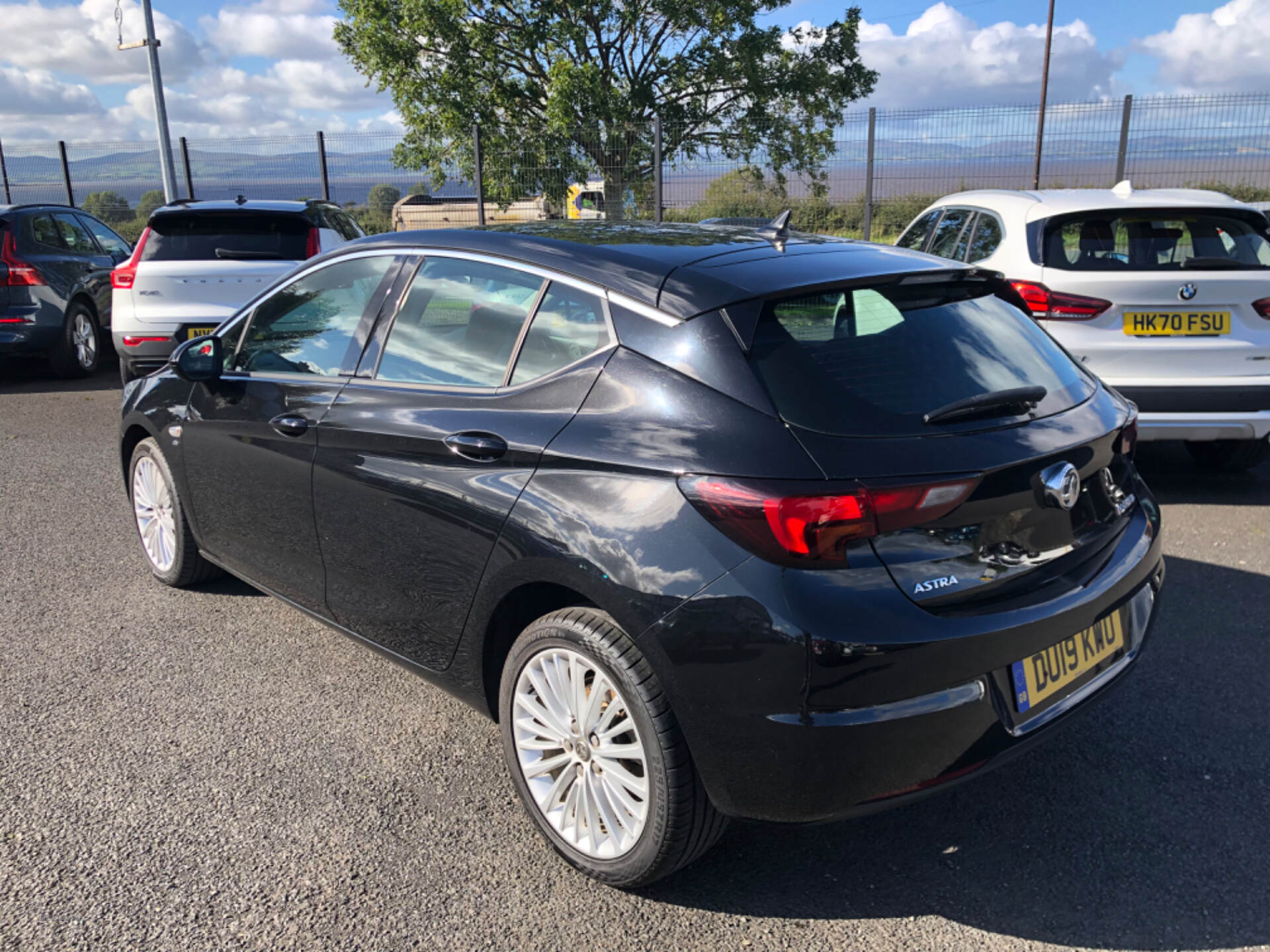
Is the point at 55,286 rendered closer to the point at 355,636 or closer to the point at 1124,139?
the point at 355,636

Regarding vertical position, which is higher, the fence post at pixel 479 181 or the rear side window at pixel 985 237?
the fence post at pixel 479 181

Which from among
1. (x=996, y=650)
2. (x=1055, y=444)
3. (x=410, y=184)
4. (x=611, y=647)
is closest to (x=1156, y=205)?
(x=1055, y=444)

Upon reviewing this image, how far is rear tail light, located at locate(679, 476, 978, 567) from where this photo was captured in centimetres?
219

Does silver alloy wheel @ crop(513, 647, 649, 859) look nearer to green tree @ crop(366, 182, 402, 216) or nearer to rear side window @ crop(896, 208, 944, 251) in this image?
rear side window @ crop(896, 208, 944, 251)

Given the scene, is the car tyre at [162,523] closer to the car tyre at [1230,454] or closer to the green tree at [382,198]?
the car tyre at [1230,454]

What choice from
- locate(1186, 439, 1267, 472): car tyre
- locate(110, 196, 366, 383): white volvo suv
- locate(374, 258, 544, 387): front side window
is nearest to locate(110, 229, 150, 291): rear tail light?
locate(110, 196, 366, 383): white volvo suv

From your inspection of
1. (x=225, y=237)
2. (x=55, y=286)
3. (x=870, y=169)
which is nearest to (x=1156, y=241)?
(x=225, y=237)

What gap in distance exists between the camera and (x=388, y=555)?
3096mm

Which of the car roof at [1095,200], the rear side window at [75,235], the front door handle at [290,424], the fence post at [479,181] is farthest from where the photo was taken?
the fence post at [479,181]

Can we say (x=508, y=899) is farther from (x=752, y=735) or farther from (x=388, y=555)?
(x=388, y=555)

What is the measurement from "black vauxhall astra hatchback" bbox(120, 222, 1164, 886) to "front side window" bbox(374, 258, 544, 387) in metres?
0.01

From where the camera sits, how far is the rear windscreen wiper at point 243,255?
8.44 m

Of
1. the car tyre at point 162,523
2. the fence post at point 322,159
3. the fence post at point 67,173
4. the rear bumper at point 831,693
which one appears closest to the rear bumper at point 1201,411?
the rear bumper at point 831,693

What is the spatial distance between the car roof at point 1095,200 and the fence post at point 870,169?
778 cm
